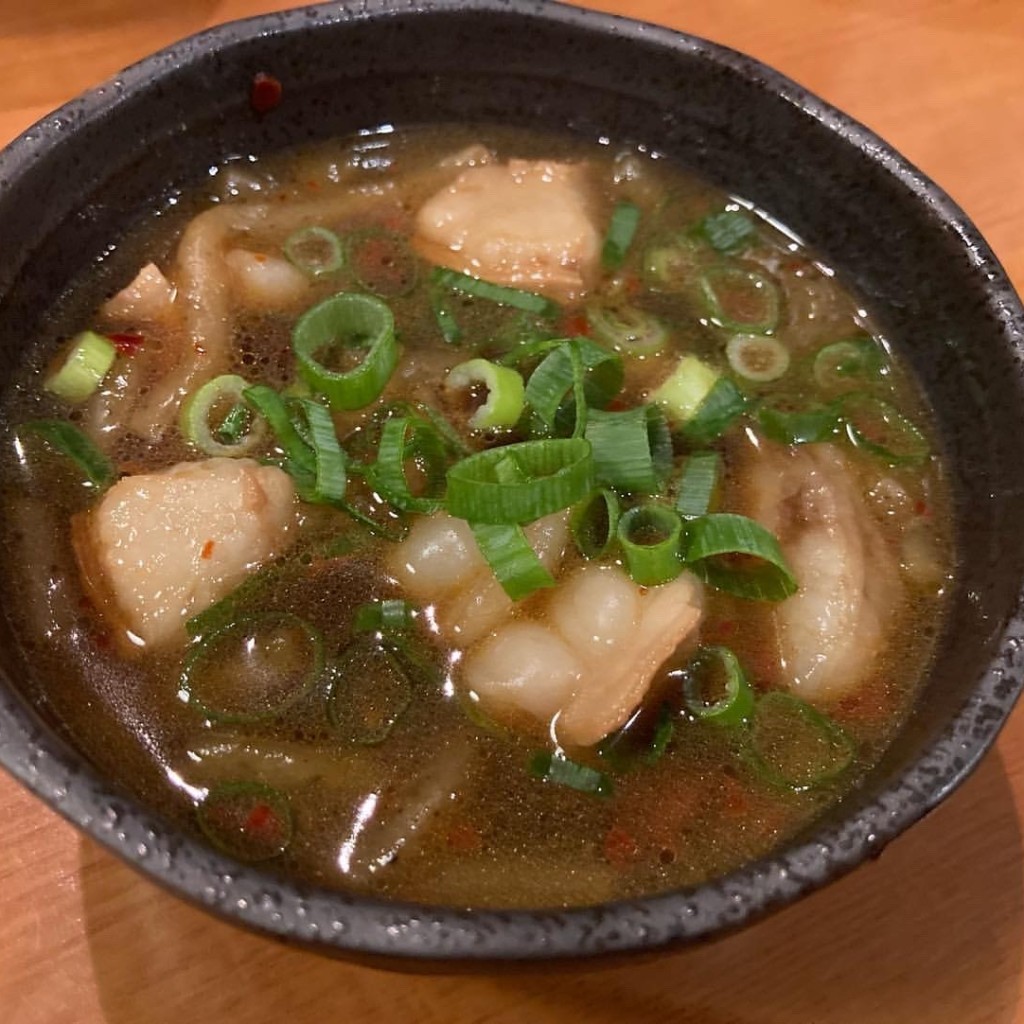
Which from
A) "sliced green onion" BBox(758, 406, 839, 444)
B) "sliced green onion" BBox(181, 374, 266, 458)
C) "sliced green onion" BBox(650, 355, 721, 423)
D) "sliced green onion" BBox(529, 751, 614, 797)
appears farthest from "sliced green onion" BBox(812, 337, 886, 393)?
"sliced green onion" BBox(181, 374, 266, 458)

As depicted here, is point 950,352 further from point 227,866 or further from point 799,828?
point 227,866

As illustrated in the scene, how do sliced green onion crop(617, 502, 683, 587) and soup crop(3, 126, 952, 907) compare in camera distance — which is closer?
soup crop(3, 126, 952, 907)

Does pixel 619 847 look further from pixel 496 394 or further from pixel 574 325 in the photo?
pixel 574 325

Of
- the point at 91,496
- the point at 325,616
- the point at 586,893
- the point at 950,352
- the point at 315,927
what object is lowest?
the point at 586,893

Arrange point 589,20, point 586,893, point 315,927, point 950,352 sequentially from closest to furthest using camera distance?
point 315,927
point 586,893
point 950,352
point 589,20

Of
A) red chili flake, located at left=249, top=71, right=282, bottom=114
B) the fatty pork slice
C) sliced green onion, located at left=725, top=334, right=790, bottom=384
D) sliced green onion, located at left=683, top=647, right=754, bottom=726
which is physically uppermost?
red chili flake, located at left=249, top=71, right=282, bottom=114

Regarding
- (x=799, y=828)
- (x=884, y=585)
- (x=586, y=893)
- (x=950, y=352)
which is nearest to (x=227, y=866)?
(x=586, y=893)

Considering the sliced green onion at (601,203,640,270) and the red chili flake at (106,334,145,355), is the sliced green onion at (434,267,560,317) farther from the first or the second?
the red chili flake at (106,334,145,355)

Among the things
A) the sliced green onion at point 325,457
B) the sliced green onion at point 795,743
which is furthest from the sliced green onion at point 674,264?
the sliced green onion at point 795,743

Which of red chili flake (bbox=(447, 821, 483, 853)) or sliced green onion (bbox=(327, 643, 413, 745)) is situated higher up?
sliced green onion (bbox=(327, 643, 413, 745))
